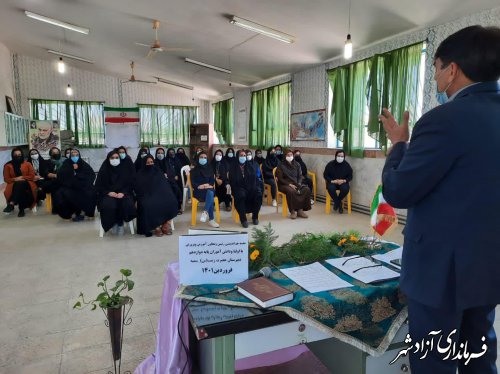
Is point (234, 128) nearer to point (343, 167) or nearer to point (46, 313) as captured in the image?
point (343, 167)

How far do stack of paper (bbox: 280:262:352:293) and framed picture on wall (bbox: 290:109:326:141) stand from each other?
568cm

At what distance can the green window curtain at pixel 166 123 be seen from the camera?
12.0 metres

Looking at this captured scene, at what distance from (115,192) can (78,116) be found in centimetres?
789

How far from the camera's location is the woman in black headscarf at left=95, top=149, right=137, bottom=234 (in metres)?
4.42

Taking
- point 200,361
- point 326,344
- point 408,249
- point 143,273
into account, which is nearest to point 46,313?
Answer: point 143,273

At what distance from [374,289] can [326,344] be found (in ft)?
1.69

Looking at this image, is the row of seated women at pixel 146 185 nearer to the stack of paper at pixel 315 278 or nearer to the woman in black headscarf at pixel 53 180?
the woman in black headscarf at pixel 53 180

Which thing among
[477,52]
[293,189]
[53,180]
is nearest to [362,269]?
[477,52]

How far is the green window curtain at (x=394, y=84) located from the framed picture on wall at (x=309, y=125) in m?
1.42

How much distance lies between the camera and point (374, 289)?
1300mm

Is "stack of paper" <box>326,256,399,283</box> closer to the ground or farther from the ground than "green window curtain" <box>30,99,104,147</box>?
closer to the ground

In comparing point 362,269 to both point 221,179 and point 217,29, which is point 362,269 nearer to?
point 221,179

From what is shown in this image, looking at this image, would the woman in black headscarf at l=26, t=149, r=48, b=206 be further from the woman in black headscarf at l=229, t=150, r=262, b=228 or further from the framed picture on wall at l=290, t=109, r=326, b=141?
the framed picture on wall at l=290, t=109, r=326, b=141

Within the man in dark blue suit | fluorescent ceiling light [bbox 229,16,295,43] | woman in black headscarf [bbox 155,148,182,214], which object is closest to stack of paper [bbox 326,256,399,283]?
the man in dark blue suit
